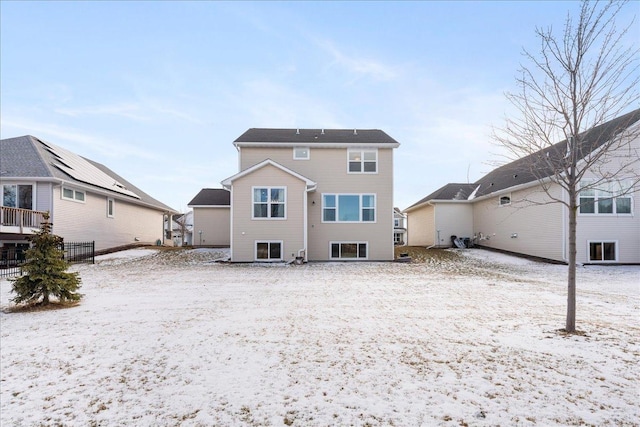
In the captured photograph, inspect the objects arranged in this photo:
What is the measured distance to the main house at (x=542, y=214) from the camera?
16.2 m

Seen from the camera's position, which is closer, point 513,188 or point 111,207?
point 513,188

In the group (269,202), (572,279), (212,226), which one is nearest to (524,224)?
(269,202)

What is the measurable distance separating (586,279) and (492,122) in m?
8.90

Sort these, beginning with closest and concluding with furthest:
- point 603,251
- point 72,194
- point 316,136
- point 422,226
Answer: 1. point 603,251
2. point 72,194
3. point 316,136
4. point 422,226

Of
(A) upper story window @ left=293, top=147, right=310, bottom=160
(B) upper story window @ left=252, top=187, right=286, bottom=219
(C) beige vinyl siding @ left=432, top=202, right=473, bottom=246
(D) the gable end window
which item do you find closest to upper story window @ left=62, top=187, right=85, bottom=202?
(B) upper story window @ left=252, top=187, right=286, bottom=219

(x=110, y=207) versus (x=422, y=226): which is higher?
(x=110, y=207)

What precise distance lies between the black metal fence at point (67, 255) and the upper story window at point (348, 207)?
498 inches

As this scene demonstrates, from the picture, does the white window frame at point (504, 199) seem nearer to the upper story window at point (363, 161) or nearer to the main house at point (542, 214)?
the main house at point (542, 214)

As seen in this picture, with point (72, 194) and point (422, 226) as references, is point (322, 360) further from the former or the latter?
point (422, 226)

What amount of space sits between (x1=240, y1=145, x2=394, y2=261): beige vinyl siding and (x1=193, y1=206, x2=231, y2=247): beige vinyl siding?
280 inches

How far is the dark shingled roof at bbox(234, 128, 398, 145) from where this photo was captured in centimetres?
1973

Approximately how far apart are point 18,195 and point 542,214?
28.2 metres

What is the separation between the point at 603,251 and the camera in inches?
661

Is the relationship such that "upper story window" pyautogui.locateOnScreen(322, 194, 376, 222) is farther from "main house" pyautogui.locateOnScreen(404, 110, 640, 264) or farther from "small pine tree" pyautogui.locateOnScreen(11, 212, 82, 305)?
"small pine tree" pyautogui.locateOnScreen(11, 212, 82, 305)
